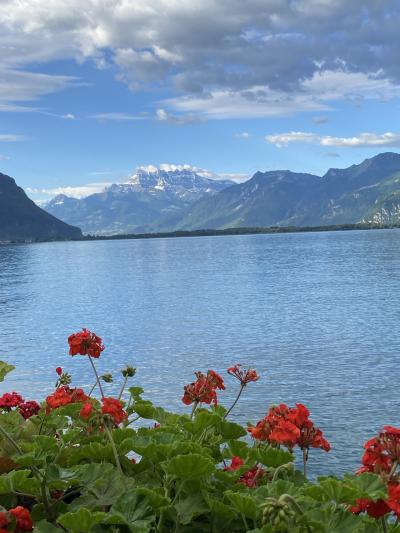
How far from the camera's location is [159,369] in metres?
41.8

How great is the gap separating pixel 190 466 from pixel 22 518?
1462mm

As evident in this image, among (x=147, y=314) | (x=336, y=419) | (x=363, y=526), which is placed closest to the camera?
(x=363, y=526)

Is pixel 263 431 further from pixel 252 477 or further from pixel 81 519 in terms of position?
pixel 81 519

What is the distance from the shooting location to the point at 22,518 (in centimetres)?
534

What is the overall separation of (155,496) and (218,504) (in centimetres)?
57

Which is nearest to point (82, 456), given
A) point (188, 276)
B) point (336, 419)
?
point (336, 419)

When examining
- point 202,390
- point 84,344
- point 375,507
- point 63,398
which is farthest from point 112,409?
point 375,507

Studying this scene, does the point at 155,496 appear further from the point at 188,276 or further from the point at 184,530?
the point at 188,276

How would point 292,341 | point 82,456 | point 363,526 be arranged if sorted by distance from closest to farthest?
point 363,526, point 82,456, point 292,341

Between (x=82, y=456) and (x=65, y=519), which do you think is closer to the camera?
(x=65, y=519)

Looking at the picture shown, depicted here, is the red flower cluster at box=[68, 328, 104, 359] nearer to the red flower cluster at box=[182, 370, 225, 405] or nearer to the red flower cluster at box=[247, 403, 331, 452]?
the red flower cluster at box=[182, 370, 225, 405]

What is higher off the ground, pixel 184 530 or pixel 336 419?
pixel 184 530

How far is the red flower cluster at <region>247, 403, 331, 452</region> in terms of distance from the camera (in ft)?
20.1

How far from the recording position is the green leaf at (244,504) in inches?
194
